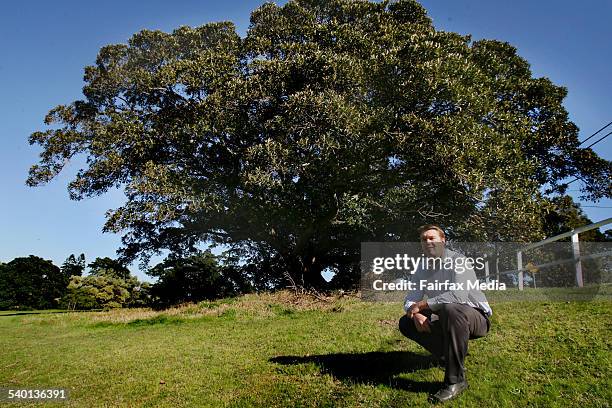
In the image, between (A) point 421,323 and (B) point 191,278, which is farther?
(B) point 191,278

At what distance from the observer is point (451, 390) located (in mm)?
4367

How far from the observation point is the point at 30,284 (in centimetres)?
4753

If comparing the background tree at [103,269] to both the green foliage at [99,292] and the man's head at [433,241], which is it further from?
the man's head at [433,241]

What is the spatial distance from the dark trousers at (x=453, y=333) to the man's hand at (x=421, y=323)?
114 millimetres

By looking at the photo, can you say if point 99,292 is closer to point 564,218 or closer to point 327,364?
point 327,364

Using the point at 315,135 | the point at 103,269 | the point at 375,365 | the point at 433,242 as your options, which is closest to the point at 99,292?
the point at 103,269

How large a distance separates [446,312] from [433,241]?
3.00 feet

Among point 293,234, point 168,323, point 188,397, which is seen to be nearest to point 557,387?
point 188,397

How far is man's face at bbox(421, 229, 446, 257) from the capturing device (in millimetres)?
5141

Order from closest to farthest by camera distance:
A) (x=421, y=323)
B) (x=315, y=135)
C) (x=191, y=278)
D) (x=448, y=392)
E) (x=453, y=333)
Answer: (x=448, y=392), (x=453, y=333), (x=421, y=323), (x=315, y=135), (x=191, y=278)

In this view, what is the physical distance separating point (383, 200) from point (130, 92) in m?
12.2

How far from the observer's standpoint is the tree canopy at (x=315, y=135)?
14.4 meters

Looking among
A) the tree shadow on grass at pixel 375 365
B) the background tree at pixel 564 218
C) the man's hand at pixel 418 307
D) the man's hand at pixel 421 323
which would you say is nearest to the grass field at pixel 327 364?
the tree shadow on grass at pixel 375 365

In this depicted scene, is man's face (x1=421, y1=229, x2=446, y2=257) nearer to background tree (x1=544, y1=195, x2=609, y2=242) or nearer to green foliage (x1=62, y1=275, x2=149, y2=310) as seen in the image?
background tree (x1=544, y1=195, x2=609, y2=242)
